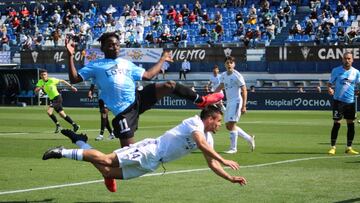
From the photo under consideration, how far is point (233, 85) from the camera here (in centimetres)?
1922

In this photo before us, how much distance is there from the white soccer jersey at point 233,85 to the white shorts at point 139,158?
29.0 feet

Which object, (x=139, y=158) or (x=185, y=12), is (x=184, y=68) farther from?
(x=139, y=158)

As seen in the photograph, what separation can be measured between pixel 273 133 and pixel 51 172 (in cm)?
1257

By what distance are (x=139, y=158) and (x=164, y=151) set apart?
1.13ft

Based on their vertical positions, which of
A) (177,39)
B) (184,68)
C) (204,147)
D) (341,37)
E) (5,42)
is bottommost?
(184,68)

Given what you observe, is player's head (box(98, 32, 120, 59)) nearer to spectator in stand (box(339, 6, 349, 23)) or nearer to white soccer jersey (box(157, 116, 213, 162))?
white soccer jersey (box(157, 116, 213, 162))

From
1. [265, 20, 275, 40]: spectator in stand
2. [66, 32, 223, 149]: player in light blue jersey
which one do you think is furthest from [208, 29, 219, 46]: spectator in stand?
[66, 32, 223, 149]: player in light blue jersey

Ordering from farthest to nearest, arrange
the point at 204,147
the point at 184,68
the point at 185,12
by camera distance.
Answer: the point at 185,12, the point at 184,68, the point at 204,147

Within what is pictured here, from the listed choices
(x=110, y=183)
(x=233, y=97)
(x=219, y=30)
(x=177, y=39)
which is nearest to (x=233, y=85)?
(x=233, y=97)

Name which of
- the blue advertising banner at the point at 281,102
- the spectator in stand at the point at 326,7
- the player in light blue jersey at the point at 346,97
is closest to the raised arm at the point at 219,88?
the player in light blue jersey at the point at 346,97

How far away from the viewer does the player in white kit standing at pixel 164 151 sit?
32.9 feet

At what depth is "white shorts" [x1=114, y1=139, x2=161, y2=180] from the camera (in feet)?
34.0

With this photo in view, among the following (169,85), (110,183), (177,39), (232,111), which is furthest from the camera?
(177,39)

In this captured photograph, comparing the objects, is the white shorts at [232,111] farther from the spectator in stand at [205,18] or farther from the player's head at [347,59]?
the spectator in stand at [205,18]
